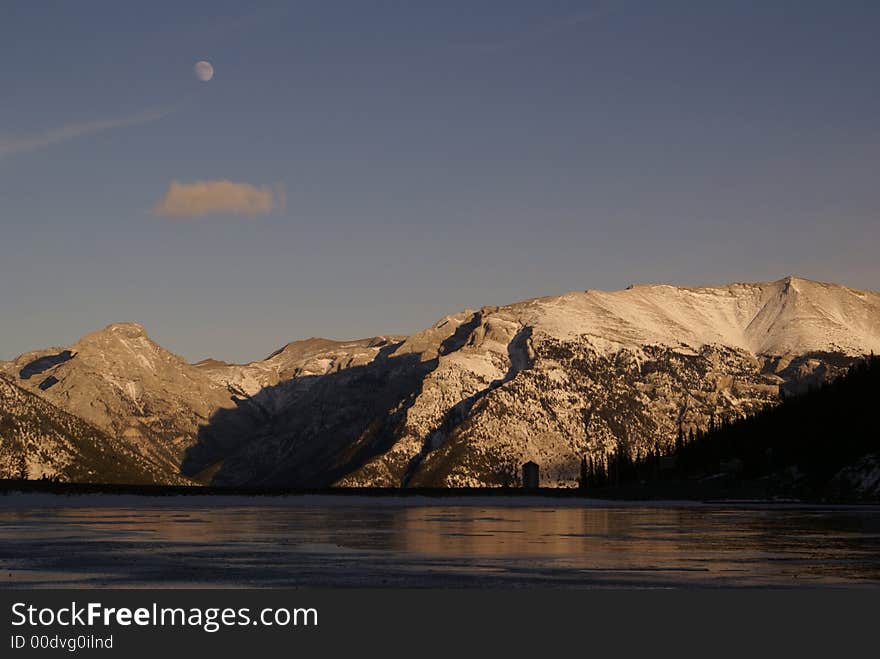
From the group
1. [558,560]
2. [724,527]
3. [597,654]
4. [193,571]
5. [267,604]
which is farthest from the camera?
[724,527]

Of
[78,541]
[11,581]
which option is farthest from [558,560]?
[78,541]

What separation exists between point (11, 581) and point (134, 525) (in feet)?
253

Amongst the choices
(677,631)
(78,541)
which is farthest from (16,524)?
(677,631)

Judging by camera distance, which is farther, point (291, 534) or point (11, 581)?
point (291, 534)

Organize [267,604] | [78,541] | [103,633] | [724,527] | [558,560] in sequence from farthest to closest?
1. [724,527]
2. [78,541]
3. [558,560]
4. [267,604]
5. [103,633]

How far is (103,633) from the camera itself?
4684cm

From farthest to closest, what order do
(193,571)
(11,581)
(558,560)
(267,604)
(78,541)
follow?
(78,541), (558,560), (193,571), (11,581), (267,604)

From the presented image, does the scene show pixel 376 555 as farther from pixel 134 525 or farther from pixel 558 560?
pixel 134 525

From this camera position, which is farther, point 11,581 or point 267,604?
point 11,581

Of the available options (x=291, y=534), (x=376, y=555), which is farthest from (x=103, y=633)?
(x=291, y=534)

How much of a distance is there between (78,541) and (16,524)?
1639 inches

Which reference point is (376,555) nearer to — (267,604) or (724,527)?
(267,604)

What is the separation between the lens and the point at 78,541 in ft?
330

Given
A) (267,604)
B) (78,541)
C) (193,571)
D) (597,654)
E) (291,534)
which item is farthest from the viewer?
(291,534)
